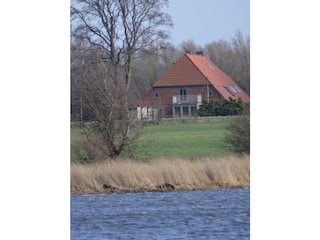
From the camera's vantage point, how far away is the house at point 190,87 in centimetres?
739

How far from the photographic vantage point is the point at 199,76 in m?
7.51

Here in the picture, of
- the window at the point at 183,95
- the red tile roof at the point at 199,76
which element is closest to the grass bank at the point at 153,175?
the red tile roof at the point at 199,76

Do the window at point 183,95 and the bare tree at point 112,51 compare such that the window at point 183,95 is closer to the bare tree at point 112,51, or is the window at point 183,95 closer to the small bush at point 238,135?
the bare tree at point 112,51

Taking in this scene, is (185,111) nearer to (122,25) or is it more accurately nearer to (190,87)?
(190,87)

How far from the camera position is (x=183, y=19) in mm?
6676

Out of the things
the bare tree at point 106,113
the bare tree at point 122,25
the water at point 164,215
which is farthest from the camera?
the bare tree at point 106,113

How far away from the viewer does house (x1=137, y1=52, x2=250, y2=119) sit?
739 cm

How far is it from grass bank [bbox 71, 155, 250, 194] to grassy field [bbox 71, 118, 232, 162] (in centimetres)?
12

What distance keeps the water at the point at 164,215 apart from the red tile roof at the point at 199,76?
102cm

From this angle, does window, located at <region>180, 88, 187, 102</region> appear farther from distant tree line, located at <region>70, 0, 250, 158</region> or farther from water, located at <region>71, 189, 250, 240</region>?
water, located at <region>71, 189, 250, 240</region>
